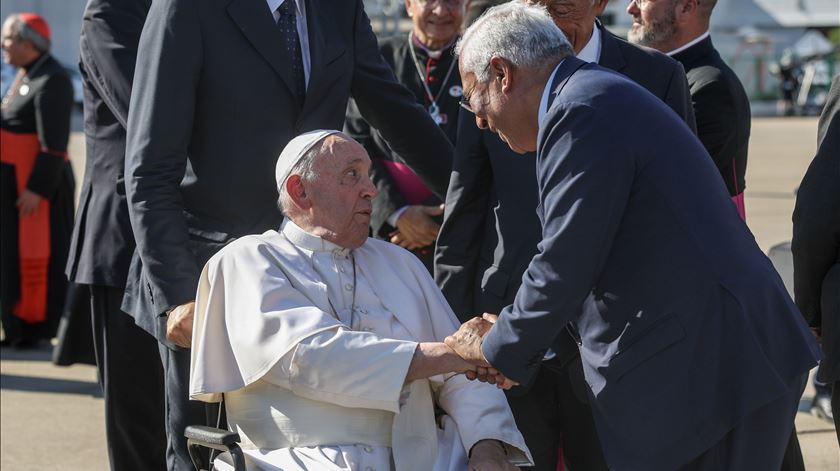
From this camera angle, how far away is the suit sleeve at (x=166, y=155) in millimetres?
3334

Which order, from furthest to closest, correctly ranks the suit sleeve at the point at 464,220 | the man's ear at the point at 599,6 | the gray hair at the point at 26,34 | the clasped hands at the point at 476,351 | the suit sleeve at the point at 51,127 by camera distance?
the gray hair at the point at 26,34 < the suit sleeve at the point at 51,127 < the suit sleeve at the point at 464,220 < the man's ear at the point at 599,6 < the clasped hands at the point at 476,351

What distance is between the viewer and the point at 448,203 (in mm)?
3875

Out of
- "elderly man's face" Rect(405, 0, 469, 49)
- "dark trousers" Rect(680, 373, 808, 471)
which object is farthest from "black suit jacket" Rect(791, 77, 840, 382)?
"elderly man's face" Rect(405, 0, 469, 49)

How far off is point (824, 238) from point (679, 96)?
22.7 inches

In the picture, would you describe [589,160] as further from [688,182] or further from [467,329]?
[467,329]

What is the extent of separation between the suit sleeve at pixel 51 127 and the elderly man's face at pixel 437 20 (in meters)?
3.23

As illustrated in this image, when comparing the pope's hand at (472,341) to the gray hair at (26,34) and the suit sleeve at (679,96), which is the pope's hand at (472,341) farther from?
the gray hair at (26,34)

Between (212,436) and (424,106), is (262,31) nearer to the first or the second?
(212,436)

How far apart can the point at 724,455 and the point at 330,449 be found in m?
1.01

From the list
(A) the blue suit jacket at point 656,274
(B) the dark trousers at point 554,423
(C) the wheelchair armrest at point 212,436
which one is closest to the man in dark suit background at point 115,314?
(C) the wheelchair armrest at point 212,436

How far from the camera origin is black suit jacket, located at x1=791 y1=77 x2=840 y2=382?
3479mm

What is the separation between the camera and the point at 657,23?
453cm

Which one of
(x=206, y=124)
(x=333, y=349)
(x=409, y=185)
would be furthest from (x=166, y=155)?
(x=409, y=185)

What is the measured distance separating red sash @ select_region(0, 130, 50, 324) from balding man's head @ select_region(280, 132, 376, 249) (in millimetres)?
4924
